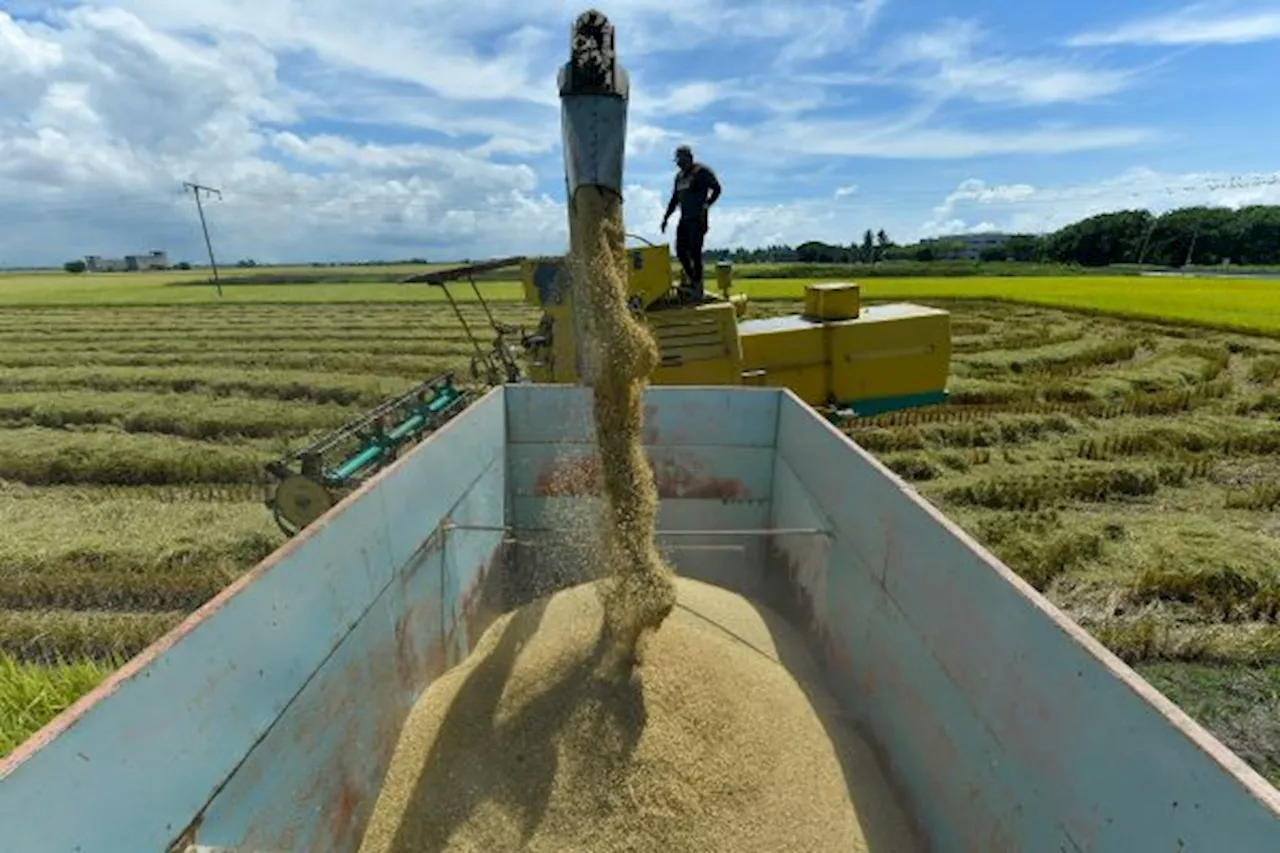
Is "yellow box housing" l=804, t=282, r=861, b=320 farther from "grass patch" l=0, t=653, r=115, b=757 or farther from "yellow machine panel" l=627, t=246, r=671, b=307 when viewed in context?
"grass patch" l=0, t=653, r=115, b=757

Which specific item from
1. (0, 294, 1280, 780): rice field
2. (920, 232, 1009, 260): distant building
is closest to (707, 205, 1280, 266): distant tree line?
(920, 232, 1009, 260): distant building

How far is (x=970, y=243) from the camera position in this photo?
10169cm

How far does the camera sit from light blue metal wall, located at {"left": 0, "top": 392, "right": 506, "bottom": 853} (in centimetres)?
149

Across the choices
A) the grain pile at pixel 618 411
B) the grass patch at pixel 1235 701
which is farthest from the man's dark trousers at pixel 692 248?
the grass patch at pixel 1235 701

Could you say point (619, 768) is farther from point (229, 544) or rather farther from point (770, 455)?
point (229, 544)

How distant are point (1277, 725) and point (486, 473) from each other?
14.1 feet

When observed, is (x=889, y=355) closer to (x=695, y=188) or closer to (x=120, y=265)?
(x=695, y=188)

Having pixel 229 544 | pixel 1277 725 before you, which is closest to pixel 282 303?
pixel 229 544

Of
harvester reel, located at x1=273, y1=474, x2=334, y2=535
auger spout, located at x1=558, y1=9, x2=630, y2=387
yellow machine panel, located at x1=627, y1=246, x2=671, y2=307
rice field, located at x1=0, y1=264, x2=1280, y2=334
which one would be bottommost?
rice field, located at x1=0, y1=264, x2=1280, y2=334

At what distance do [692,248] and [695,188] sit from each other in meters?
0.47

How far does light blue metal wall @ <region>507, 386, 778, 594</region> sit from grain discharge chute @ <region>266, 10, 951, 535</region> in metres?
0.54

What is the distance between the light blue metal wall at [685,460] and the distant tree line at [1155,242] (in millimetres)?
48207

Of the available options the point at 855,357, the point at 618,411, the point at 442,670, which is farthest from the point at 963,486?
the point at 442,670

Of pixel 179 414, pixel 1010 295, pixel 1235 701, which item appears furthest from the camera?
pixel 1010 295
